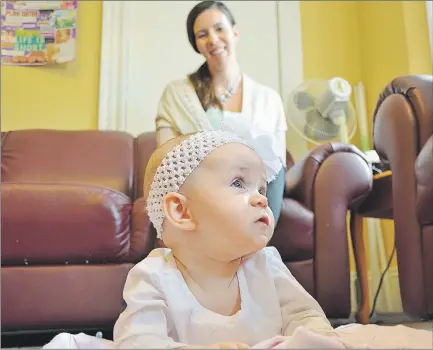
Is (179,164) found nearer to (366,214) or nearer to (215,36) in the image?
(215,36)

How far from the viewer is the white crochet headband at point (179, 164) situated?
86 cm

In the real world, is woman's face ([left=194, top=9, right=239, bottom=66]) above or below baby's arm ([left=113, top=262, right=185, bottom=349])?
above

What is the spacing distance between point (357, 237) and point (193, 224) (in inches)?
51.1

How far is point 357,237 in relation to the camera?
1.99 meters

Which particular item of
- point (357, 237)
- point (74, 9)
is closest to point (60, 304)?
point (357, 237)

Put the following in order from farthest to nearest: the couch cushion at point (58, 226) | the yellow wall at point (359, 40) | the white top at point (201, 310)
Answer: the yellow wall at point (359, 40)
the couch cushion at point (58, 226)
the white top at point (201, 310)

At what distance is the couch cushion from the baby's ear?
781 millimetres

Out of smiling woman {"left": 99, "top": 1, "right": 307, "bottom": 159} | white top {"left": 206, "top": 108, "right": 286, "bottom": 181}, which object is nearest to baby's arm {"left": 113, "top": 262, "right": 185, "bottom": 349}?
white top {"left": 206, "top": 108, "right": 286, "bottom": 181}

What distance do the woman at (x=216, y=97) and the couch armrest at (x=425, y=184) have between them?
0.48 m

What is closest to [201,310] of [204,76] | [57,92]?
[204,76]

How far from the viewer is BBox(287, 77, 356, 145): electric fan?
2.46 m

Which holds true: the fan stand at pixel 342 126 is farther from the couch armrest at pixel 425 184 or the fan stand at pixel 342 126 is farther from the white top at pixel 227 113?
the couch armrest at pixel 425 184

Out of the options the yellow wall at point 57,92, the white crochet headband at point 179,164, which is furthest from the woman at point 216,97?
the yellow wall at point 57,92

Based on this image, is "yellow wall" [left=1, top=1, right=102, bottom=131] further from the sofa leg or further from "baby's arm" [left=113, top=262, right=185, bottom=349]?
"baby's arm" [left=113, top=262, right=185, bottom=349]
